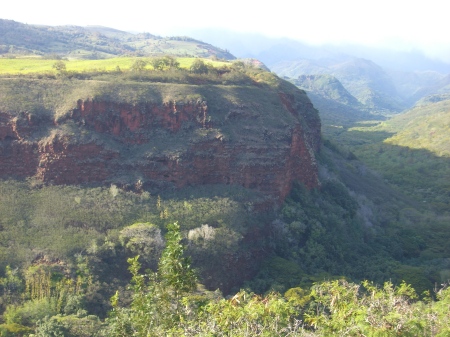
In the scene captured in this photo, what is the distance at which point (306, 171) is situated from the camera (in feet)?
134

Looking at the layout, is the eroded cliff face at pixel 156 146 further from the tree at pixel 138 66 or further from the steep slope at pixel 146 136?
the tree at pixel 138 66

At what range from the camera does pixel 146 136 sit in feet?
115

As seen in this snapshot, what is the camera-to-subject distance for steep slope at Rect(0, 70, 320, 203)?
31812mm

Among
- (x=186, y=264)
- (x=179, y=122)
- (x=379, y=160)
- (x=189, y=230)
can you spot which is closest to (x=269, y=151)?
(x=179, y=122)

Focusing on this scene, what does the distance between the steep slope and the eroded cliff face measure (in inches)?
2.9

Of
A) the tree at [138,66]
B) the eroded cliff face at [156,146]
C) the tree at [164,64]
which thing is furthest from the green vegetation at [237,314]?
the tree at [164,64]

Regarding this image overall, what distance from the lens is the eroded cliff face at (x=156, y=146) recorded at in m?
31.7

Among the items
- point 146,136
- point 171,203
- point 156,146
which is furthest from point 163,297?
point 146,136

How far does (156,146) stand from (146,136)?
1.26 m

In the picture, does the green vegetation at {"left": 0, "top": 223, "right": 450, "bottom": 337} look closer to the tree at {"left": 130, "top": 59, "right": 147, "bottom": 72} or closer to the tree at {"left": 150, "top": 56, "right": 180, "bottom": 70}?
the tree at {"left": 130, "top": 59, "right": 147, "bottom": 72}

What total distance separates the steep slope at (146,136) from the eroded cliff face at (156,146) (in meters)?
0.07

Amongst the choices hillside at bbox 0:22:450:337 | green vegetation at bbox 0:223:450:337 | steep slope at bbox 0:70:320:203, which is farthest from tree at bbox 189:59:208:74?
green vegetation at bbox 0:223:450:337

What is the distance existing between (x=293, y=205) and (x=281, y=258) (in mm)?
6485

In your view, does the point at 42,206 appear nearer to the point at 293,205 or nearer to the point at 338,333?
the point at 293,205
